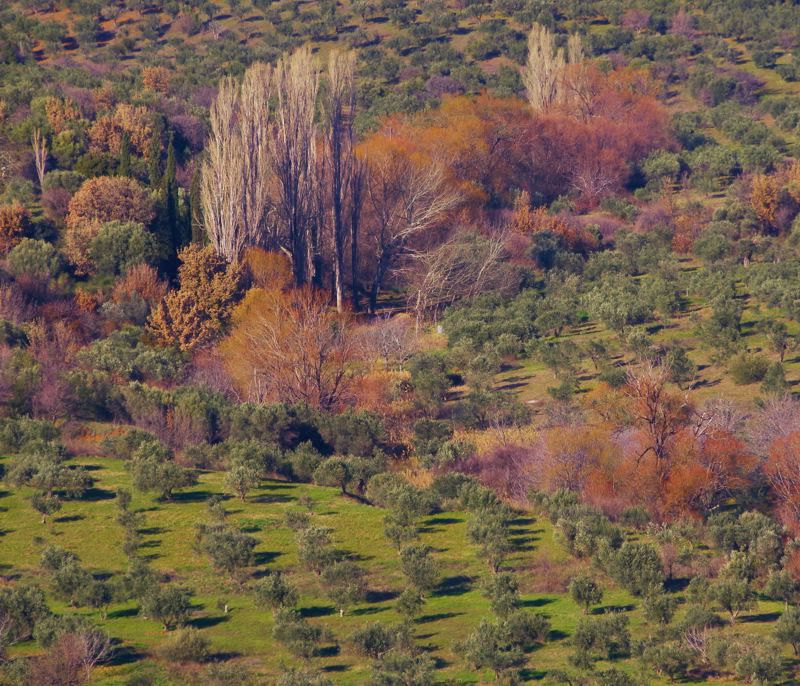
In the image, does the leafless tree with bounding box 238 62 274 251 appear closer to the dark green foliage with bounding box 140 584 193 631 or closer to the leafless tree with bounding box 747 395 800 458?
the leafless tree with bounding box 747 395 800 458

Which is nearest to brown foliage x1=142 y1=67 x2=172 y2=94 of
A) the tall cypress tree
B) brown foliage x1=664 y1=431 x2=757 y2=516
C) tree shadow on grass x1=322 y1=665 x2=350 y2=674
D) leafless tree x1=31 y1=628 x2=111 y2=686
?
the tall cypress tree

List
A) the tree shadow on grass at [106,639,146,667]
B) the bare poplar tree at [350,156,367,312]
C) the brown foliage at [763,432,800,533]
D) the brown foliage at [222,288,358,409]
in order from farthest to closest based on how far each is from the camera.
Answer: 1. the bare poplar tree at [350,156,367,312]
2. the brown foliage at [222,288,358,409]
3. the brown foliage at [763,432,800,533]
4. the tree shadow on grass at [106,639,146,667]

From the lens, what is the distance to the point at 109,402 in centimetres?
4728

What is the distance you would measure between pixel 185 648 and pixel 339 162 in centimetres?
4296

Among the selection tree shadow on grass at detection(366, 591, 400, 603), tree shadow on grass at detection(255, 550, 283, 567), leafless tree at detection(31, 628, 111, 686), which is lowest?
tree shadow on grass at detection(255, 550, 283, 567)

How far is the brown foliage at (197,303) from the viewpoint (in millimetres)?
59250

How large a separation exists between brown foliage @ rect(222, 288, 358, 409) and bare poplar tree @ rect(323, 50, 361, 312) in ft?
36.9

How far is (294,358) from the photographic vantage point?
171ft

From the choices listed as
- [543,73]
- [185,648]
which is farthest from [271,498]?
[543,73]

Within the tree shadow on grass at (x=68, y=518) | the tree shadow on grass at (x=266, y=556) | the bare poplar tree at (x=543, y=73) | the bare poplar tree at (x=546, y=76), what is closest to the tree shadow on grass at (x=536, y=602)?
the tree shadow on grass at (x=266, y=556)

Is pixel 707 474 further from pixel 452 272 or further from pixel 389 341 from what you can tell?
pixel 452 272

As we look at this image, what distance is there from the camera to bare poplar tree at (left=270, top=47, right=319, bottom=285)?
66.4m

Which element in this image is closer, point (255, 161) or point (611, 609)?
point (611, 609)

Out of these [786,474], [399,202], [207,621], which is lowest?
[399,202]
